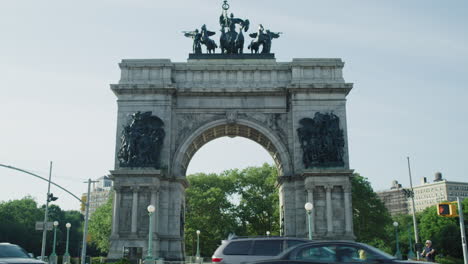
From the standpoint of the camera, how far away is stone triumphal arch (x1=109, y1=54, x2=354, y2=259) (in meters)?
32.5

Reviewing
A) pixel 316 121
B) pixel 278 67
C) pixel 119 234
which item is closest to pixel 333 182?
pixel 316 121

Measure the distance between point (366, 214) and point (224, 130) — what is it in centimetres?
2389

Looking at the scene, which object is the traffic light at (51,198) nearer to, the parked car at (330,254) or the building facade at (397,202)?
the parked car at (330,254)

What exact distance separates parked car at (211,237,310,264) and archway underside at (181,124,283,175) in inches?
810

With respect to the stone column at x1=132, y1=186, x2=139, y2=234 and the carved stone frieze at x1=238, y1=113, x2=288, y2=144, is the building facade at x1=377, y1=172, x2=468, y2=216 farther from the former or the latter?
the stone column at x1=132, y1=186, x2=139, y2=234

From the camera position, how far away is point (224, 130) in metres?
37.6

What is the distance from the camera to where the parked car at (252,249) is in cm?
1482

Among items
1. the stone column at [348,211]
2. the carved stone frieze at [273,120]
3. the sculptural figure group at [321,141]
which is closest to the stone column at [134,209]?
the carved stone frieze at [273,120]

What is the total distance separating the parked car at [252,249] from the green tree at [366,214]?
3928 centimetres

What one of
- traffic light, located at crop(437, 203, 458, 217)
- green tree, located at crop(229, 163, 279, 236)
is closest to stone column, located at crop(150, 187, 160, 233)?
traffic light, located at crop(437, 203, 458, 217)

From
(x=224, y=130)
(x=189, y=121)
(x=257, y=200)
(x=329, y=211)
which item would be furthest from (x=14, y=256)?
(x=257, y=200)

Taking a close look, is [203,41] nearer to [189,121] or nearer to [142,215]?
[189,121]

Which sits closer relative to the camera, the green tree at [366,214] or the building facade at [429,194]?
the green tree at [366,214]

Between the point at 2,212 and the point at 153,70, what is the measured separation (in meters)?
50.6
